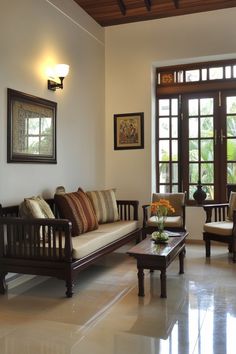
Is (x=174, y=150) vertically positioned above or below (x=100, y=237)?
above

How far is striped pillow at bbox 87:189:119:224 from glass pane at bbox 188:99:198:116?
189cm

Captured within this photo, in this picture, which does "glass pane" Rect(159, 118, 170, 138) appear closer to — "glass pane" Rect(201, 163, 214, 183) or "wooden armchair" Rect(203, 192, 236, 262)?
"glass pane" Rect(201, 163, 214, 183)

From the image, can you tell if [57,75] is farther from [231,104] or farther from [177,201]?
[231,104]

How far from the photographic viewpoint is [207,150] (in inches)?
222

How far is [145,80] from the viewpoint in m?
5.67

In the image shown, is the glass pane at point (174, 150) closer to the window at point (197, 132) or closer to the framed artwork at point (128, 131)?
the window at point (197, 132)

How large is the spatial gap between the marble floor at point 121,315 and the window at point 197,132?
193cm

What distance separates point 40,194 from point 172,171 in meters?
2.48

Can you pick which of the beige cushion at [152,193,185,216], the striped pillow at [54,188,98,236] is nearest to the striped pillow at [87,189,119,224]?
the striped pillow at [54,188,98,236]

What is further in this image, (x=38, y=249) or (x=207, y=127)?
(x=207, y=127)

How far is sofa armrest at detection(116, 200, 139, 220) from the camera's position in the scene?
509cm

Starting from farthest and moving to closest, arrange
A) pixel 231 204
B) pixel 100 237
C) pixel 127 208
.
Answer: pixel 127 208, pixel 231 204, pixel 100 237

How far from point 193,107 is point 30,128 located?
2.84m

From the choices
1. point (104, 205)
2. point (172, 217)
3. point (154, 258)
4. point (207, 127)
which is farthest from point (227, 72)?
point (154, 258)
